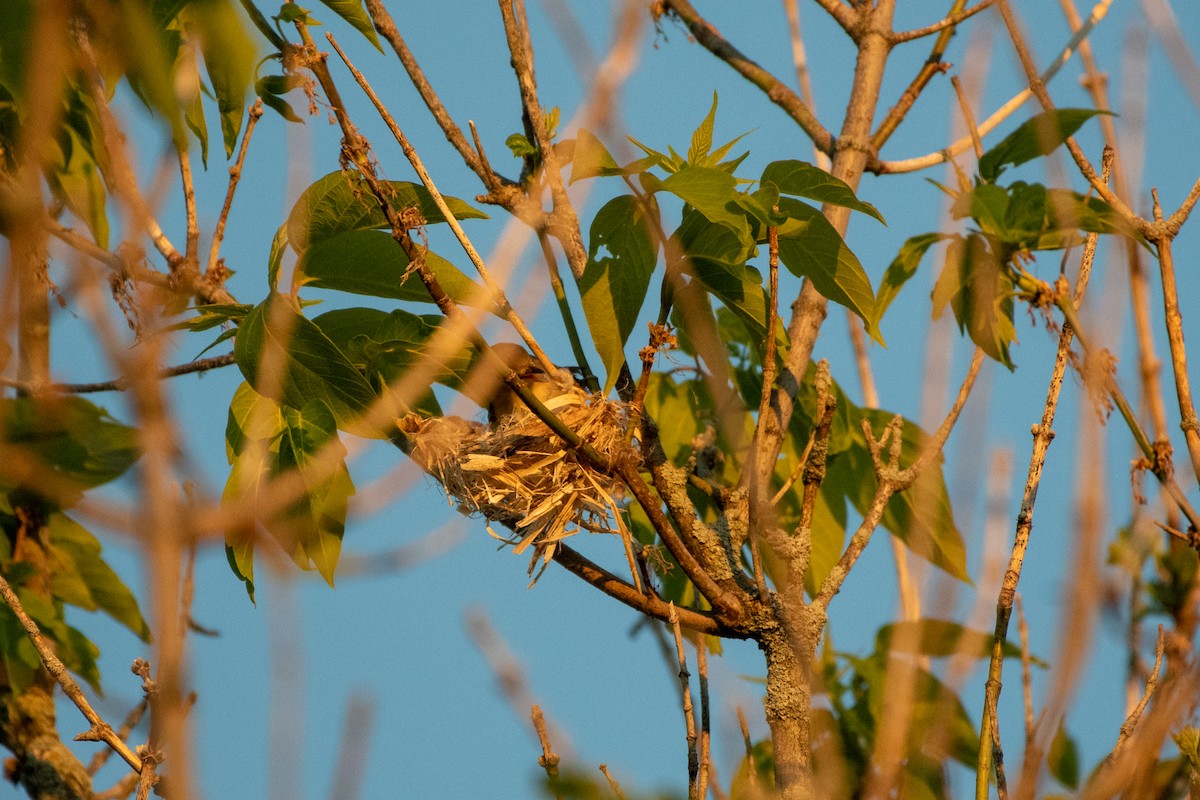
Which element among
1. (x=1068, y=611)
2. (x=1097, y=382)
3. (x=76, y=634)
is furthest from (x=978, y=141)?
(x=76, y=634)

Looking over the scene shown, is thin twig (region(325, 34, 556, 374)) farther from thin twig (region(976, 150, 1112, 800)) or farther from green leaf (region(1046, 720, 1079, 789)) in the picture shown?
green leaf (region(1046, 720, 1079, 789))

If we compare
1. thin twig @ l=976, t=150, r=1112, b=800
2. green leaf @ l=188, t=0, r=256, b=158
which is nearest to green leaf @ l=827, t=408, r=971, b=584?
thin twig @ l=976, t=150, r=1112, b=800

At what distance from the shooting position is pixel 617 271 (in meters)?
1.63

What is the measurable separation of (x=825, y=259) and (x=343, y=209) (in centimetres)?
70

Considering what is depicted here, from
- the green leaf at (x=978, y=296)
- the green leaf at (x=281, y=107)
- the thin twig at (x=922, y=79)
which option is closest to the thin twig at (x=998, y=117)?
the thin twig at (x=922, y=79)

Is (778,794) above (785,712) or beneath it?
beneath

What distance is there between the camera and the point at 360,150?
1.32 meters

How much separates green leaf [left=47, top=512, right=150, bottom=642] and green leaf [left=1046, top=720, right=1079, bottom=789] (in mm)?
1949

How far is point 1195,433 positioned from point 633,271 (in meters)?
0.74

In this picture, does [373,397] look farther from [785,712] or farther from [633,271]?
[785,712]

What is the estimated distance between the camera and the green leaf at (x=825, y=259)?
5.24ft

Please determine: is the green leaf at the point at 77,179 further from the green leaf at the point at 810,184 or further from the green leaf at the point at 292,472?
the green leaf at the point at 810,184

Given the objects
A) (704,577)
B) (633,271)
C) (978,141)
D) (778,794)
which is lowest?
(778,794)

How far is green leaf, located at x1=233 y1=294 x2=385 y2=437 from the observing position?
1.46 m
